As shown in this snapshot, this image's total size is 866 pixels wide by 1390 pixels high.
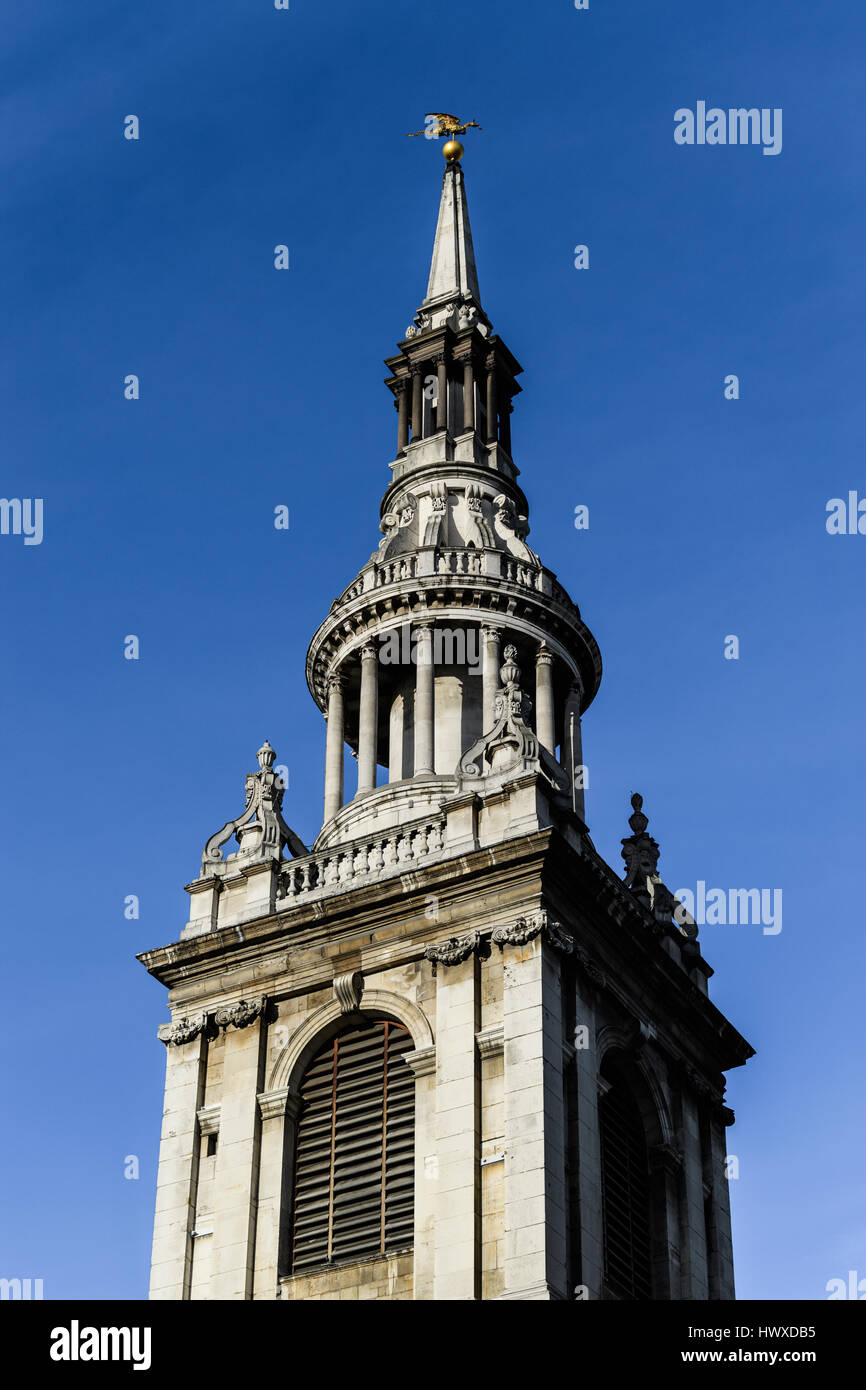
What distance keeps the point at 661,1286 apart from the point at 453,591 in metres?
15.1

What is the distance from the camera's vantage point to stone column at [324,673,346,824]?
46.8 metres

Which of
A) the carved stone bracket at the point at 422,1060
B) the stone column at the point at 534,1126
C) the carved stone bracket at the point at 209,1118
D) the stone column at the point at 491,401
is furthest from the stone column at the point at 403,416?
the carved stone bracket at the point at 422,1060

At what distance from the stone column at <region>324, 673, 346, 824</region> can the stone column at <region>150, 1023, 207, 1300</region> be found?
6943mm

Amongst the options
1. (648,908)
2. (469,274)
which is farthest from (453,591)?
(469,274)

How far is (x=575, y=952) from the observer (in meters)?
39.2

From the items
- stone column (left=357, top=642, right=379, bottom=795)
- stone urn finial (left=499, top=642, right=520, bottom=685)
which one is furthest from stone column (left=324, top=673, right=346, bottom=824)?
stone urn finial (left=499, top=642, right=520, bottom=685)

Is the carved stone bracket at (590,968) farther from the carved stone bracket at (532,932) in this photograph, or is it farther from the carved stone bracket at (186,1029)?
the carved stone bracket at (186,1029)

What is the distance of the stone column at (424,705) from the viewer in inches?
1784

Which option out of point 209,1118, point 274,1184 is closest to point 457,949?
point 274,1184

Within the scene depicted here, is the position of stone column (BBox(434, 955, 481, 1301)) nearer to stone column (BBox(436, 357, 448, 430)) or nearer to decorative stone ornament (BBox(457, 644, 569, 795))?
decorative stone ornament (BBox(457, 644, 569, 795))

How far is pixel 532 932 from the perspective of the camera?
1512 inches
